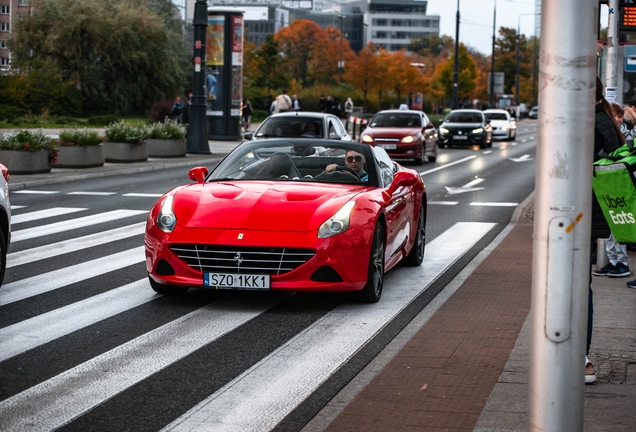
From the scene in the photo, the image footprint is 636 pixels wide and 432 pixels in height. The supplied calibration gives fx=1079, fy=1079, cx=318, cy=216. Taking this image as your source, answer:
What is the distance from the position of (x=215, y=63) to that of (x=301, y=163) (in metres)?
28.0

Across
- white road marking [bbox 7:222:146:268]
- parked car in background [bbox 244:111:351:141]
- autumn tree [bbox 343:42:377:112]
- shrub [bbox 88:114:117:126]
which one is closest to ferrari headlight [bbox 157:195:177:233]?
white road marking [bbox 7:222:146:268]

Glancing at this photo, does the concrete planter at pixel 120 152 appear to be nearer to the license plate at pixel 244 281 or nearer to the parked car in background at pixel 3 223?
the parked car in background at pixel 3 223

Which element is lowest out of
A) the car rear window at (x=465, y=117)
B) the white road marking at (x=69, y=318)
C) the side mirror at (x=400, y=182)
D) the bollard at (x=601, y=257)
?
the white road marking at (x=69, y=318)

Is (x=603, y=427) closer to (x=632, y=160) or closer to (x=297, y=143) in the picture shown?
(x=632, y=160)

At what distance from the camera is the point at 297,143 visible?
1038 cm

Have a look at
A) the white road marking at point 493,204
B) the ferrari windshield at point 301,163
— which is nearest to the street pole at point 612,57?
A: the ferrari windshield at point 301,163

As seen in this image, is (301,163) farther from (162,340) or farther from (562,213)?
(562,213)

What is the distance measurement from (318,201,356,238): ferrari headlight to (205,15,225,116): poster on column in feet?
94.9

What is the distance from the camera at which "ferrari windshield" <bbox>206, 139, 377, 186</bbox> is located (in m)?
9.85

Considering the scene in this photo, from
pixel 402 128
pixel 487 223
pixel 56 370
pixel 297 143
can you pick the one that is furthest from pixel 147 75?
pixel 56 370

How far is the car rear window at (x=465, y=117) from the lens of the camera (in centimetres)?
4238

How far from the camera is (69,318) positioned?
8.05m

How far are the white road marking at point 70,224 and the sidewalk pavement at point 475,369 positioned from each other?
5.70m

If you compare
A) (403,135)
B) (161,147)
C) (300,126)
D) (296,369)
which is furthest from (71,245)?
(403,135)
